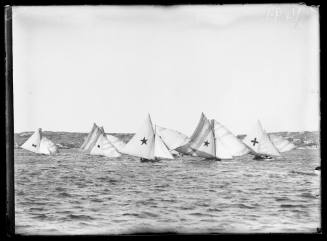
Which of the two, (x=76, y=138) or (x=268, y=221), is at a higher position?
→ (x=76, y=138)

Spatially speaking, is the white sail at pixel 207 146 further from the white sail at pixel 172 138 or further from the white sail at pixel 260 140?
the white sail at pixel 260 140

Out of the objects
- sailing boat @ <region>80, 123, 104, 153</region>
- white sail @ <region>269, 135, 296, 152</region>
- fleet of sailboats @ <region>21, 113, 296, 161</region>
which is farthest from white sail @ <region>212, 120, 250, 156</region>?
sailing boat @ <region>80, 123, 104, 153</region>

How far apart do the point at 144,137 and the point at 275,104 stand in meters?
1.05

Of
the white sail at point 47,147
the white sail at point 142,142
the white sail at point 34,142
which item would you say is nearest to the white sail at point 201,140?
the white sail at point 142,142

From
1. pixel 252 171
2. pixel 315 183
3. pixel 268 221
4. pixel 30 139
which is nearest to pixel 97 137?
pixel 30 139

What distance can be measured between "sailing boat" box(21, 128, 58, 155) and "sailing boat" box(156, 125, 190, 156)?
2.70 ft

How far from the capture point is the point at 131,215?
11.8 feet

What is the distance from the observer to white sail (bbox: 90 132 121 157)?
3.46 m

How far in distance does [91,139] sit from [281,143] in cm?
146

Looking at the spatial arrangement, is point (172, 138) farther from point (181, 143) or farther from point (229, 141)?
point (229, 141)

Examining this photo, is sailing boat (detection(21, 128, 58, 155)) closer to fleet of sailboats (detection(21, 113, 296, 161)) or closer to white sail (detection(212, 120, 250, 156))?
fleet of sailboats (detection(21, 113, 296, 161))

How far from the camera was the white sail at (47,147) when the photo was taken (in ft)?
11.6

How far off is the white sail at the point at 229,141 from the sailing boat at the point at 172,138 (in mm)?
252

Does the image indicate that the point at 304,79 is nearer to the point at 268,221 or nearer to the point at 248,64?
the point at 248,64
